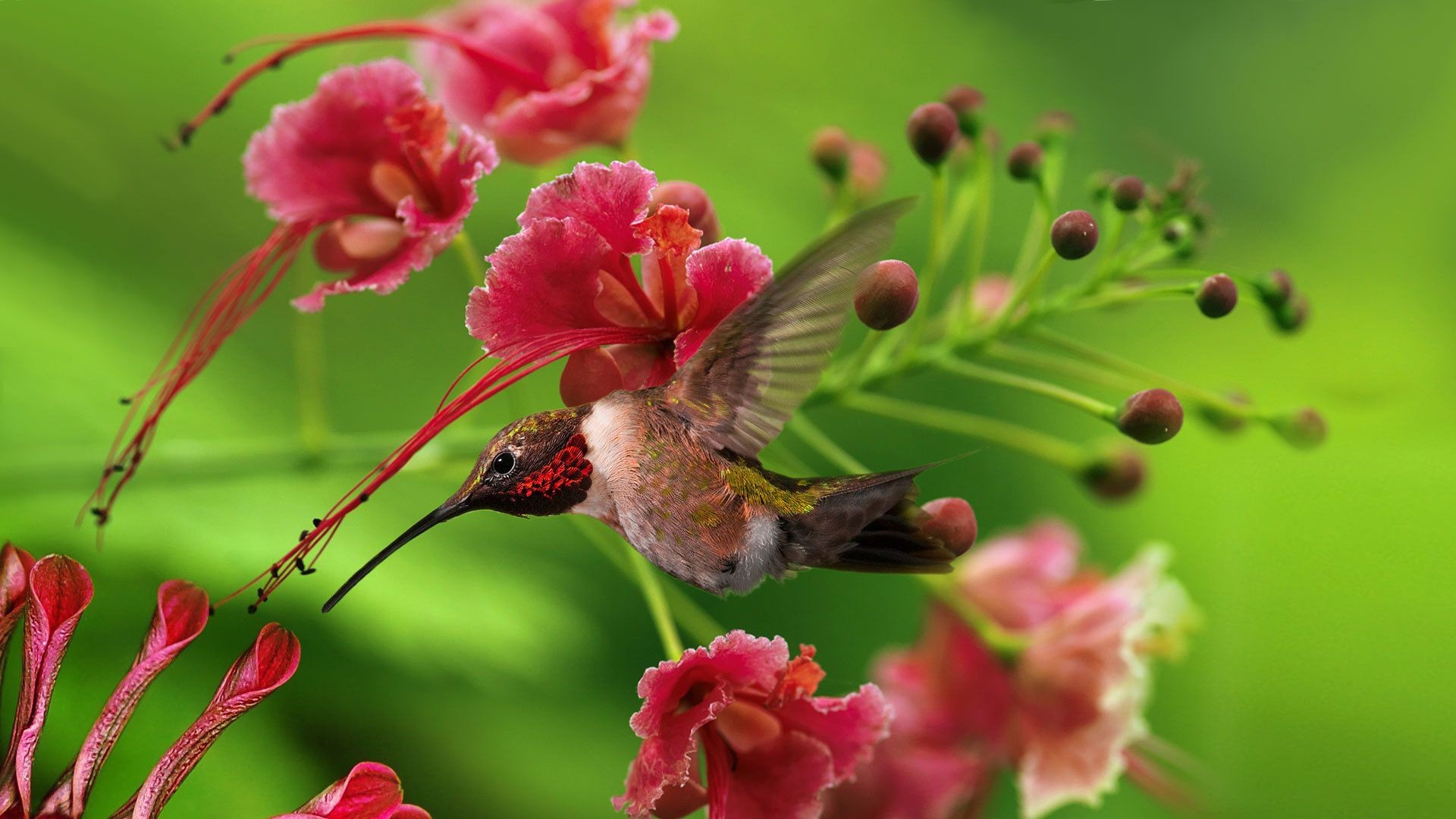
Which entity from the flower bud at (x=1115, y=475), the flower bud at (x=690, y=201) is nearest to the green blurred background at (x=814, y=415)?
the flower bud at (x=1115, y=475)


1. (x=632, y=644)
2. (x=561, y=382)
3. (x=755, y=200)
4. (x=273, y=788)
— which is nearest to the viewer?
(x=561, y=382)

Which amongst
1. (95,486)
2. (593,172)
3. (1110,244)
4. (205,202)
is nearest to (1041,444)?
(1110,244)

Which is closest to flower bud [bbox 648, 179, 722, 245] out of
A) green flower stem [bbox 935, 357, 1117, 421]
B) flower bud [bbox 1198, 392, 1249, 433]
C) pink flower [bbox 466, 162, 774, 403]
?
pink flower [bbox 466, 162, 774, 403]

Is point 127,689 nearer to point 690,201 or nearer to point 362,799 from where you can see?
point 362,799

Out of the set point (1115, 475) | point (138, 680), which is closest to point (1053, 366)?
point (1115, 475)

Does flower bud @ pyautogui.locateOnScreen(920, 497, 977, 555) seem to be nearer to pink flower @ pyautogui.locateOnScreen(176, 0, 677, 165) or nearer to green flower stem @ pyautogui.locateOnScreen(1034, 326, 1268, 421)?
green flower stem @ pyautogui.locateOnScreen(1034, 326, 1268, 421)

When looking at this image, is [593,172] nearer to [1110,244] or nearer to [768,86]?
[1110,244]

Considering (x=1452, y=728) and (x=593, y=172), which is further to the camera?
(x=1452, y=728)
